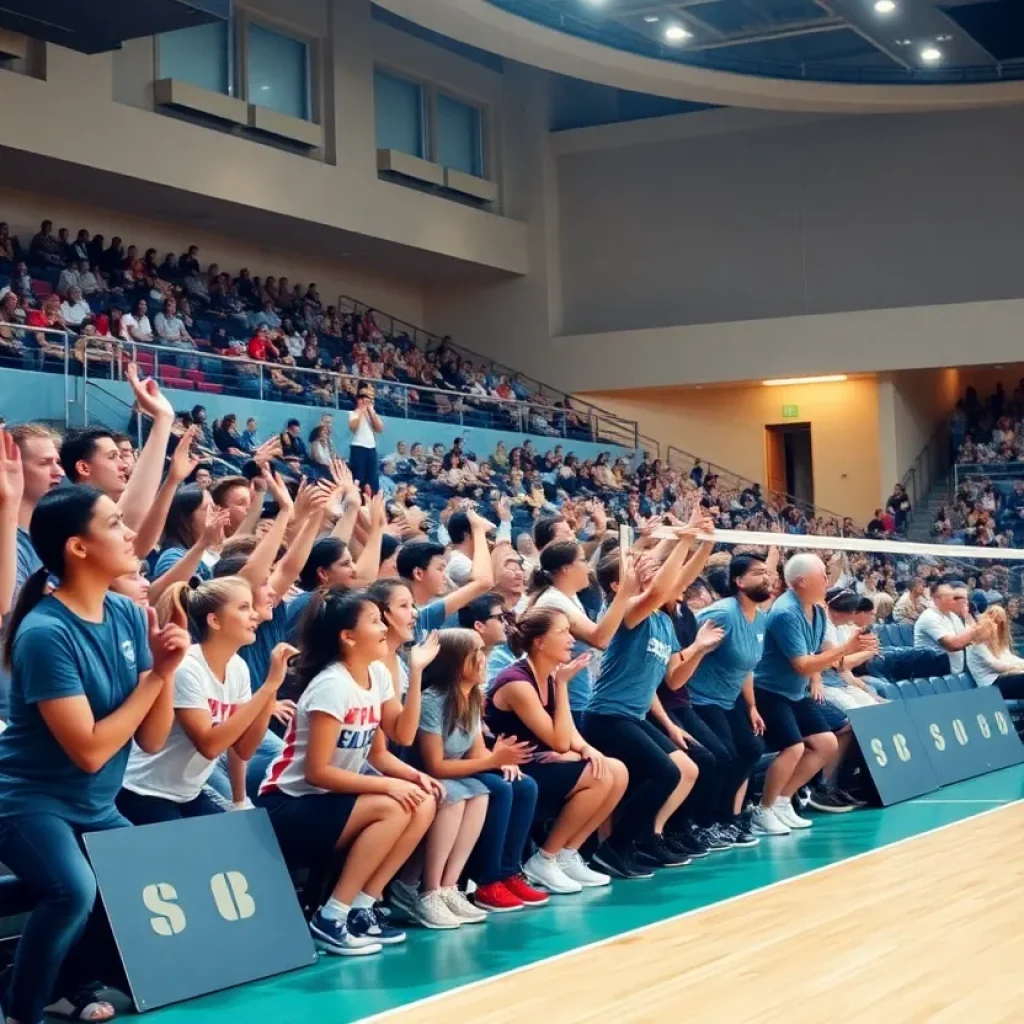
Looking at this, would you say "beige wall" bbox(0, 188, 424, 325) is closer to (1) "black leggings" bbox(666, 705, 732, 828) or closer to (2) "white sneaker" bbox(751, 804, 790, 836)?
(2) "white sneaker" bbox(751, 804, 790, 836)

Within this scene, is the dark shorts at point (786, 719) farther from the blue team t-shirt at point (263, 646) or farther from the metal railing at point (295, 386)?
the metal railing at point (295, 386)

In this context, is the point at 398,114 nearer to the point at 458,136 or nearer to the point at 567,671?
the point at 458,136

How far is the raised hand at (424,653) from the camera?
7.08 m

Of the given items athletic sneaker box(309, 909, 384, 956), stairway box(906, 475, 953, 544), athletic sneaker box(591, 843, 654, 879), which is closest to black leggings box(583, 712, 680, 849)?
athletic sneaker box(591, 843, 654, 879)

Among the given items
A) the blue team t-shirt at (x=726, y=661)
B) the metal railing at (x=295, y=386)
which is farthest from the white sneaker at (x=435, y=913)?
the metal railing at (x=295, y=386)

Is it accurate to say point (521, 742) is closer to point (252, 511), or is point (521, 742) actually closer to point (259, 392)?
point (252, 511)

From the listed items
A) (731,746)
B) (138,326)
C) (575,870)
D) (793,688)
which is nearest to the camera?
(575,870)

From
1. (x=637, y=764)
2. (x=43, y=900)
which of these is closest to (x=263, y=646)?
(x=43, y=900)

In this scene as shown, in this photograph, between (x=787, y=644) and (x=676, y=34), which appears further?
(x=676, y=34)

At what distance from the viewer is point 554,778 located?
8.27 meters

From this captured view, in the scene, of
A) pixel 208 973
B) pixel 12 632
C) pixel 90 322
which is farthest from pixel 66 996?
pixel 90 322

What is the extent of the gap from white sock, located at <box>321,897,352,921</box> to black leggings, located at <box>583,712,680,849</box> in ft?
7.84

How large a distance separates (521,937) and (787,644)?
4.13 metres

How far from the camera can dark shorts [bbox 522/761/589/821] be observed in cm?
826
